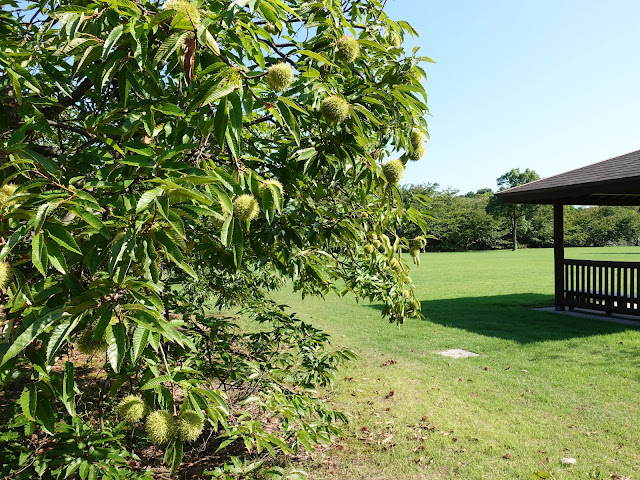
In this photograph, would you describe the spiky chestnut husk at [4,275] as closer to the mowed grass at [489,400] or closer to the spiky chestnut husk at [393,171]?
the spiky chestnut husk at [393,171]

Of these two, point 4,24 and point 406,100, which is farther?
point 4,24

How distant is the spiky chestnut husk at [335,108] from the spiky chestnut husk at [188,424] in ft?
3.91

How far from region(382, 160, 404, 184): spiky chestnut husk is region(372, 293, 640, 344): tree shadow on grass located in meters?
5.65

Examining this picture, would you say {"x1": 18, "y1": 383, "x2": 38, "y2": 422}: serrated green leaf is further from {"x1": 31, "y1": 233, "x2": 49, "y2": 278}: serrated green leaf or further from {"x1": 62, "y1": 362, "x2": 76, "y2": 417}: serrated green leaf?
{"x1": 31, "y1": 233, "x2": 49, "y2": 278}: serrated green leaf

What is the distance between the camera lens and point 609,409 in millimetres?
4324

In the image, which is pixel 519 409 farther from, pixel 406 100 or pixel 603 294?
pixel 603 294

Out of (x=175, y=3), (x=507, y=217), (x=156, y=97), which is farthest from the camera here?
(x=507, y=217)

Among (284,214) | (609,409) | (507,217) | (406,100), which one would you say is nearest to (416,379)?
(609,409)

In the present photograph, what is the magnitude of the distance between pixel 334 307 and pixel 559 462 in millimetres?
7548

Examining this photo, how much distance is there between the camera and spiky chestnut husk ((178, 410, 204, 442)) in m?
1.49

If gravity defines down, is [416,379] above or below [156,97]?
below

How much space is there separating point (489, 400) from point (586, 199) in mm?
8408

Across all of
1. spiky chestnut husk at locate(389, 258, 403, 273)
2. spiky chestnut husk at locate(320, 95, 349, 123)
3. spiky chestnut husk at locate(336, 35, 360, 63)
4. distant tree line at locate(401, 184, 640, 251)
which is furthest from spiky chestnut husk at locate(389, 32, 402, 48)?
distant tree line at locate(401, 184, 640, 251)

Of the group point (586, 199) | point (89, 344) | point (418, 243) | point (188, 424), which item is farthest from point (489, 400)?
point (586, 199)
